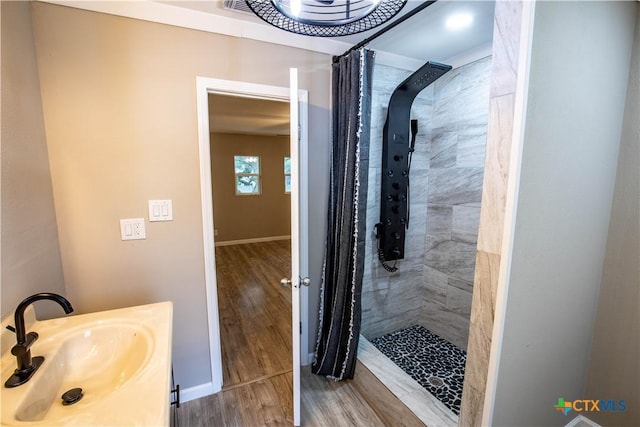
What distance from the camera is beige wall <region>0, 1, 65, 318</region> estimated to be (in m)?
1.05

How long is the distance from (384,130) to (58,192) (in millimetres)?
2103

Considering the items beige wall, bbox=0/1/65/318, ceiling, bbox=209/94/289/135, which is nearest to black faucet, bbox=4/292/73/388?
beige wall, bbox=0/1/65/318

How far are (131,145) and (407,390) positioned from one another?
2.23 metres

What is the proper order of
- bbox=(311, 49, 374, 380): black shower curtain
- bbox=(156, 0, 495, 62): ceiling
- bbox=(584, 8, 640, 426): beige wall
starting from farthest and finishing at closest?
bbox=(311, 49, 374, 380): black shower curtain, bbox=(156, 0, 495, 62): ceiling, bbox=(584, 8, 640, 426): beige wall

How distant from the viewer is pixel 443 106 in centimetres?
242

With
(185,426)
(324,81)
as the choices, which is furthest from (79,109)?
(185,426)

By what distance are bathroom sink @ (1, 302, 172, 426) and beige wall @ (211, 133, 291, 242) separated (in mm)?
4738

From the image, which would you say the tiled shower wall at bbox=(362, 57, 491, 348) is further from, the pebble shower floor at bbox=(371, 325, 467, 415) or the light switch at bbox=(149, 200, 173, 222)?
the light switch at bbox=(149, 200, 173, 222)

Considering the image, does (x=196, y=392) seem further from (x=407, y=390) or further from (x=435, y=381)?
(x=435, y=381)

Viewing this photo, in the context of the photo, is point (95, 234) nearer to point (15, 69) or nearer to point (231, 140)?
point (15, 69)

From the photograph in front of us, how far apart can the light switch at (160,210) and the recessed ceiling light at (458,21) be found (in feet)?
6.52

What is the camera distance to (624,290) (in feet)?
4.64

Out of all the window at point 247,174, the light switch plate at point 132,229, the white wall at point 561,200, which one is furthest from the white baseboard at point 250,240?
the white wall at point 561,200

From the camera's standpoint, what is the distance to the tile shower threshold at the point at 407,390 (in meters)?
1.63
